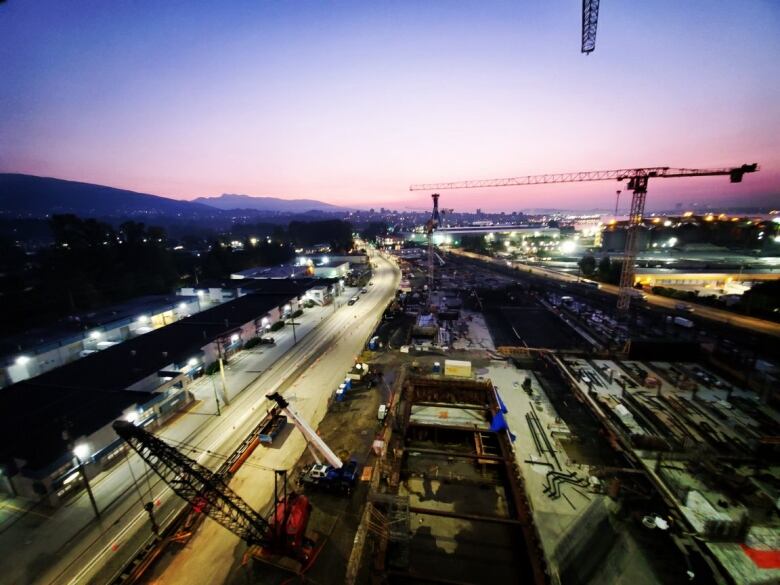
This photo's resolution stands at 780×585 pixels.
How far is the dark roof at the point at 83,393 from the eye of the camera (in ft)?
53.9

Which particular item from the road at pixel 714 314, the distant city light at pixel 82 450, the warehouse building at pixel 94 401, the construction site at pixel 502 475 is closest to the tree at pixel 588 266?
the road at pixel 714 314

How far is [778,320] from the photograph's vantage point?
37812 mm

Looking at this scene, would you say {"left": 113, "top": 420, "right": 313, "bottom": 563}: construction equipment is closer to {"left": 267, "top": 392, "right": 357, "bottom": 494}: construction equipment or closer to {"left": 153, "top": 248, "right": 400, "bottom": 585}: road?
{"left": 153, "top": 248, "right": 400, "bottom": 585}: road

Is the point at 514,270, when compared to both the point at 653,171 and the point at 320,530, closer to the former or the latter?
the point at 653,171

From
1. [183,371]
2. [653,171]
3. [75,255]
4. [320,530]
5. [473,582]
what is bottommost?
[473,582]

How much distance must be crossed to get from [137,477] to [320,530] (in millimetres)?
11086

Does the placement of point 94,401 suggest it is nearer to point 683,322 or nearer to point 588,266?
point 683,322

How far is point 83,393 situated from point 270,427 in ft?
40.3

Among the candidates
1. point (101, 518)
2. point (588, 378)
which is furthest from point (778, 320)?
point (101, 518)

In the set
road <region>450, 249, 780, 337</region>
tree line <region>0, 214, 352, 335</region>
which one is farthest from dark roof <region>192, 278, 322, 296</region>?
road <region>450, 249, 780, 337</region>

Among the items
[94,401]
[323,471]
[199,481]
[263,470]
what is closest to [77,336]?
[94,401]

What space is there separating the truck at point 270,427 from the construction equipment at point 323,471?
124 inches

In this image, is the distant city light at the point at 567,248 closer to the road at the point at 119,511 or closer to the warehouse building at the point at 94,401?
the road at the point at 119,511

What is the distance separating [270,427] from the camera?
20156mm
